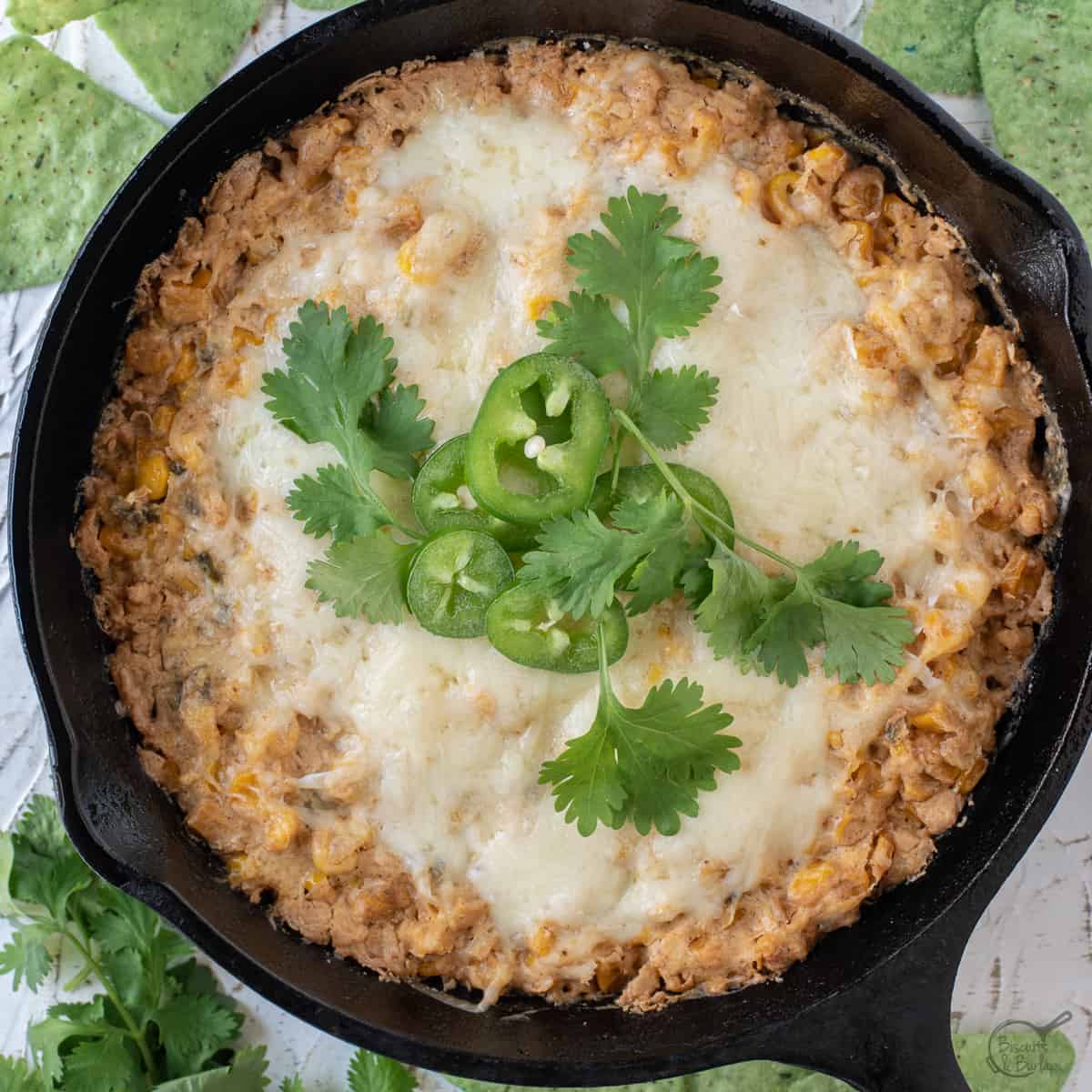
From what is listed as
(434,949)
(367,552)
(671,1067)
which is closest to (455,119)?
(367,552)

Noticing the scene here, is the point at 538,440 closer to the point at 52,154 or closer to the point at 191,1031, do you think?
the point at 52,154

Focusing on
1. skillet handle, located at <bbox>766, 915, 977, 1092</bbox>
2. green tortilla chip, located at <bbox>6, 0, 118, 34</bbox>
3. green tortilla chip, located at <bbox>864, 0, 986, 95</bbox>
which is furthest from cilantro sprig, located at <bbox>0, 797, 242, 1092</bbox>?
green tortilla chip, located at <bbox>864, 0, 986, 95</bbox>

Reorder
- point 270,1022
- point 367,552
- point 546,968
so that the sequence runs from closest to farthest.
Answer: point 367,552, point 546,968, point 270,1022

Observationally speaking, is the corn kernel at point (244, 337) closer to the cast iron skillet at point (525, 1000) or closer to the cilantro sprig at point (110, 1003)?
the cast iron skillet at point (525, 1000)

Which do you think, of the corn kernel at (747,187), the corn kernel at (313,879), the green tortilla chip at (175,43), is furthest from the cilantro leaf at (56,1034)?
the corn kernel at (747,187)

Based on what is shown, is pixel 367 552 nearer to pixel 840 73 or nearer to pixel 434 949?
pixel 434 949

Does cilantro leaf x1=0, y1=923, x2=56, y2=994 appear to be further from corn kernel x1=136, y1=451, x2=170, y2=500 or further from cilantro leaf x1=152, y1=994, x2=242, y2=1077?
corn kernel x1=136, y1=451, x2=170, y2=500
